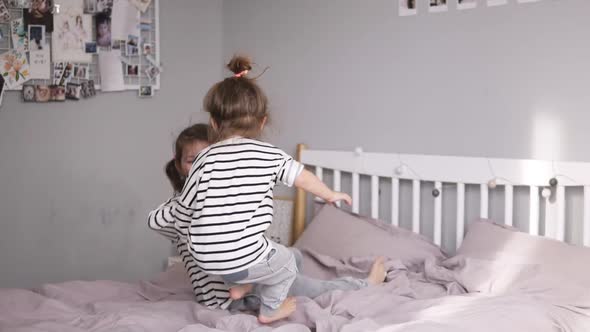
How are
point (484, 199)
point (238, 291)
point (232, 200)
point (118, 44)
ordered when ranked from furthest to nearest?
point (118, 44), point (484, 199), point (238, 291), point (232, 200)

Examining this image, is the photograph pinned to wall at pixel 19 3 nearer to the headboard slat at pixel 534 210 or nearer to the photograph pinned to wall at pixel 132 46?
the photograph pinned to wall at pixel 132 46

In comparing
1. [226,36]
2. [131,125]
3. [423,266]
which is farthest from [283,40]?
[423,266]

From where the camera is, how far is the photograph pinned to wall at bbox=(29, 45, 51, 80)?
2.80 meters

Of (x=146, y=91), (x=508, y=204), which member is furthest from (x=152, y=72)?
(x=508, y=204)

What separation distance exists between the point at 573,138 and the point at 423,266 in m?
0.71

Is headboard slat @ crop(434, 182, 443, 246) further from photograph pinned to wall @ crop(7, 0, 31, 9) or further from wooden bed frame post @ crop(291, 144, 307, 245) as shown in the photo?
photograph pinned to wall @ crop(7, 0, 31, 9)

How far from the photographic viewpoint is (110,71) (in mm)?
3049

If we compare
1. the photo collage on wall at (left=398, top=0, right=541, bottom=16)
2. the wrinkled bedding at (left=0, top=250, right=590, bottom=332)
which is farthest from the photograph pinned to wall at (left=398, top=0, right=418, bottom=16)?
the wrinkled bedding at (left=0, top=250, right=590, bottom=332)

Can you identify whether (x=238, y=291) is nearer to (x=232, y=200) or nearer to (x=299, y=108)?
(x=232, y=200)

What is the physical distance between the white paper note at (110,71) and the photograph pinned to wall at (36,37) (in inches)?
10.6

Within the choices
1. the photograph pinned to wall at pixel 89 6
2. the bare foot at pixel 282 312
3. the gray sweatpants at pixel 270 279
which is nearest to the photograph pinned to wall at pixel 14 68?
the photograph pinned to wall at pixel 89 6

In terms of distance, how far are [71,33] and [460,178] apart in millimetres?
1715

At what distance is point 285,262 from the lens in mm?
2061

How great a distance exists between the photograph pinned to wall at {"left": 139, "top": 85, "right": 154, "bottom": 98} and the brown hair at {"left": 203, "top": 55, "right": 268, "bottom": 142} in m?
1.24
